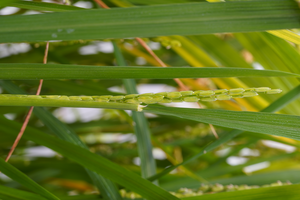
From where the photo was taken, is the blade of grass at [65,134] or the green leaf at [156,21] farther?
the blade of grass at [65,134]

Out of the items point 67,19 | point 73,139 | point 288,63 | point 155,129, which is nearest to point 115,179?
point 73,139

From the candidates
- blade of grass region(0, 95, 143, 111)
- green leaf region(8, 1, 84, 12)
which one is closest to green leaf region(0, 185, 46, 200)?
blade of grass region(0, 95, 143, 111)

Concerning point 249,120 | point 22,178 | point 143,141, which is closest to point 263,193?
point 249,120

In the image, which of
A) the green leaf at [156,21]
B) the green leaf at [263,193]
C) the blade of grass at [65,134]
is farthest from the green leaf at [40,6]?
the green leaf at [263,193]

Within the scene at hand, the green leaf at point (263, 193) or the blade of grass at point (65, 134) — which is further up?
the blade of grass at point (65, 134)

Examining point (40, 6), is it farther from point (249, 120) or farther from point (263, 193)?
point (263, 193)

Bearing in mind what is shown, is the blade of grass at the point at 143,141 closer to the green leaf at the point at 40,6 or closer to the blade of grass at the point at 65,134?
the blade of grass at the point at 65,134

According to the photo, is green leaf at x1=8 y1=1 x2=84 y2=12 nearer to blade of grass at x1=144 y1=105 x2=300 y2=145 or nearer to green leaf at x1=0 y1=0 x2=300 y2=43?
green leaf at x1=0 y1=0 x2=300 y2=43
